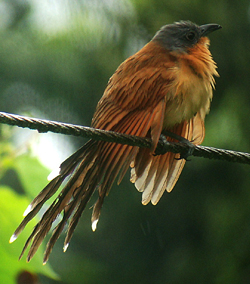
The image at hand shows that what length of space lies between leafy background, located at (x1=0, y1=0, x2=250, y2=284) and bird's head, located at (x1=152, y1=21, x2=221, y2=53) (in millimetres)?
1002

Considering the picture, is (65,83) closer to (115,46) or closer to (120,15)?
(115,46)

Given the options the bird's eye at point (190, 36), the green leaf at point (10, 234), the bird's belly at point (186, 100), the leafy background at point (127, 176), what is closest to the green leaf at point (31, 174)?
the green leaf at point (10, 234)

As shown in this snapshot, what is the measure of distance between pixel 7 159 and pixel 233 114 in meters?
2.23

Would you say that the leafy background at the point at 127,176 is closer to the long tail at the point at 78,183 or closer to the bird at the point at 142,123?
the bird at the point at 142,123

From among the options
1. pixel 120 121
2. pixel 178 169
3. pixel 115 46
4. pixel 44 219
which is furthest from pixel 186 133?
pixel 115 46

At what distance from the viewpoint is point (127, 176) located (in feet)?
9.97

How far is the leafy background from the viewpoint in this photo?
3084 mm

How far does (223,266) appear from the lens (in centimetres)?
316

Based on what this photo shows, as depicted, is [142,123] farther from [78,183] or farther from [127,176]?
[127,176]

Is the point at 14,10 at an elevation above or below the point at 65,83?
above

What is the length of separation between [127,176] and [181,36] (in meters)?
1.19

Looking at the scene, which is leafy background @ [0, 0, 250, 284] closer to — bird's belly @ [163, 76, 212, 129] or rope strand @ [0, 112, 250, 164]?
bird's belly @ [163, 76, 212, 129]

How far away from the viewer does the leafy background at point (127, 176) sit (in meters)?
3.08

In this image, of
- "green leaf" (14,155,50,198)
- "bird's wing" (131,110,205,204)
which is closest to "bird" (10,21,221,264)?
"bird's wing" (131,110,205,204)
